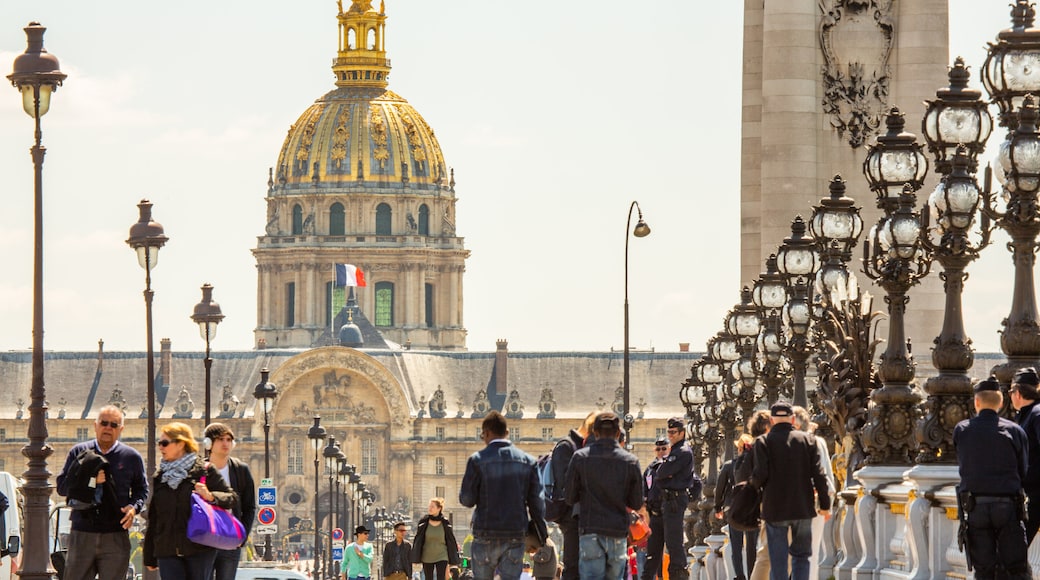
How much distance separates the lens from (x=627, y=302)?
197 feet

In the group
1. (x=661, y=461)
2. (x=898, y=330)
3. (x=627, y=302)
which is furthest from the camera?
(x=627, y=302)

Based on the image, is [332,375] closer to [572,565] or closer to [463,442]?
[463,442]

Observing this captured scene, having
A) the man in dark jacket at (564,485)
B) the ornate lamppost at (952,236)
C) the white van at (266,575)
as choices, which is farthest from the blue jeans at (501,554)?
the white van at (266,575)

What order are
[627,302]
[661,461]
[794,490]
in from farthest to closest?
[627,302]
[661,461]
[794,490]

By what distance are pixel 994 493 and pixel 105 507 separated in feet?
22.2

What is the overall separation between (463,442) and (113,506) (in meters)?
164

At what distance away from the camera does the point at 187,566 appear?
20000 mm

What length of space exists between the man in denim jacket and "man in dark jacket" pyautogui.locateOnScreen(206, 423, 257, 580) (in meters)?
1.58

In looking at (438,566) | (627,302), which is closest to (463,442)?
(627,302)

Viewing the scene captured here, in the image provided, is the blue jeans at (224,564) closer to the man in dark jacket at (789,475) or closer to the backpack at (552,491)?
the backpack at (552,491)

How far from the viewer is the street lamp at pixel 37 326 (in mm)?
27891

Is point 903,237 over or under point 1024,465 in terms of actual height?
over

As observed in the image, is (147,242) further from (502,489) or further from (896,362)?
(502,489)

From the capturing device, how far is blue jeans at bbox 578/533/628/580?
71.7 feet
